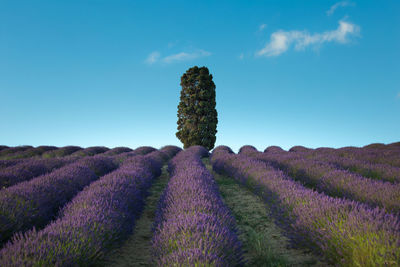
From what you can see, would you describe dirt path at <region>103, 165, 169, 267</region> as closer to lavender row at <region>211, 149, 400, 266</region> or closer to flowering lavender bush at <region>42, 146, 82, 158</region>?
lavender row at <region>211, 149, 400, 266</region>

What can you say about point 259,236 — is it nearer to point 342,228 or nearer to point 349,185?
point 342,228

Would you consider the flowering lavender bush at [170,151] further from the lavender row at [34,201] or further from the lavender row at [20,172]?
the lavender row at [34,201]

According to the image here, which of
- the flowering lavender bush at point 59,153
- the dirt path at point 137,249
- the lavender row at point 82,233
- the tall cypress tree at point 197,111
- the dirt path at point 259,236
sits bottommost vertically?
the dirt path at point 137,249

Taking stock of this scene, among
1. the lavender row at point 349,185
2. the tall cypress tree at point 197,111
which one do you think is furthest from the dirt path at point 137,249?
the tall cypress tree at point 197,111

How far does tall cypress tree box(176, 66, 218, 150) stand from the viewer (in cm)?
2164

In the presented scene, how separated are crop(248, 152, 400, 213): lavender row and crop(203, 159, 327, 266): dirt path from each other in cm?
121

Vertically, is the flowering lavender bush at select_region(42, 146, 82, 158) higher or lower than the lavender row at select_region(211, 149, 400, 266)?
higher

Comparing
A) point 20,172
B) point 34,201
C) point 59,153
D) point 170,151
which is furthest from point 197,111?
point 34,201

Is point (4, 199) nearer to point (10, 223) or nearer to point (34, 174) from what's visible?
point (10, 223)

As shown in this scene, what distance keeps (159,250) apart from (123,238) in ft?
3.29

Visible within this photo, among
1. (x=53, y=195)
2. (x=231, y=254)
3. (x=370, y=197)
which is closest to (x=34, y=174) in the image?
(x=53, y=195)

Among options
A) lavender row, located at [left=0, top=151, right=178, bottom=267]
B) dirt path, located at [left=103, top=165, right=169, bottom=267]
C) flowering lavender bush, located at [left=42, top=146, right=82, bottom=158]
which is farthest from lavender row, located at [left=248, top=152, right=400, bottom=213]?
flowering lavender bush, located at [left=42, top=146, right=82, bottom=158]

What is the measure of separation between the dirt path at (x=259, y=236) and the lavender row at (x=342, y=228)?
203 millimetres

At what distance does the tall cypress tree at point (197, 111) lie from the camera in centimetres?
2164
